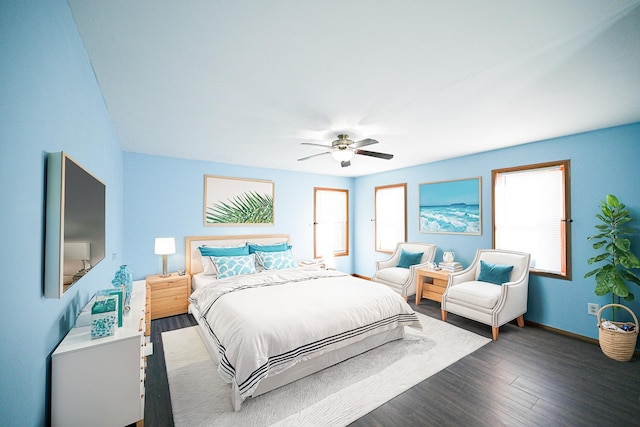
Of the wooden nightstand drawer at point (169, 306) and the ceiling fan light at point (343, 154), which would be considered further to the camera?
the wooden nightstand drawer at point (169, 306)

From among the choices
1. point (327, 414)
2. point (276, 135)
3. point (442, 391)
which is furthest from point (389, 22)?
point (442, 391)

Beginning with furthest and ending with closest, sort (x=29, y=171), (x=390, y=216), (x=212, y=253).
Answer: (x=390, y=216), (x=212, y=253), (x=29, y=171)

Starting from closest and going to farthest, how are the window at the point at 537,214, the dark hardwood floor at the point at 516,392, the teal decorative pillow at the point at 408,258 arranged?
1. the dark hardwood floor at the point at 516,392
2. the window at the point at 537,214
3. the teal decorative pillow at the point at 408,258

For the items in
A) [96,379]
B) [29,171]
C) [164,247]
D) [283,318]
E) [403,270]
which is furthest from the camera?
[403,270]

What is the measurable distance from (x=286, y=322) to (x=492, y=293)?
2.73m

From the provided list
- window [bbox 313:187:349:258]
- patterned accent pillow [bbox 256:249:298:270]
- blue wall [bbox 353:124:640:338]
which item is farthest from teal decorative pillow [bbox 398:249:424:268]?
patterned accent pillow [bbox 256:249:298:270]

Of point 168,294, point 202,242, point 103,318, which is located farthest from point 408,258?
point 103,318

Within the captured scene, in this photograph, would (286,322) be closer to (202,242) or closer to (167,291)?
(167,291)

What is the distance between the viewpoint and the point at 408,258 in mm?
4941

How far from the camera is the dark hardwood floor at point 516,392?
6.47ft

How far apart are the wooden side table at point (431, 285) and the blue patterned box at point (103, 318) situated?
415 cm

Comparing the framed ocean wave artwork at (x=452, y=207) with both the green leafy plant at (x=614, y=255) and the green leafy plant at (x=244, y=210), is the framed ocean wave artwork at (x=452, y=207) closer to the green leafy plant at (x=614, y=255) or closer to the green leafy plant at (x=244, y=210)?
the green leafy plant at (x=614, y=255)

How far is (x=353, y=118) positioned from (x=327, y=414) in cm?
268

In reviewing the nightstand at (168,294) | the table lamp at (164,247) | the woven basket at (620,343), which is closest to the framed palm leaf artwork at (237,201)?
the table lamp at (164,247)
